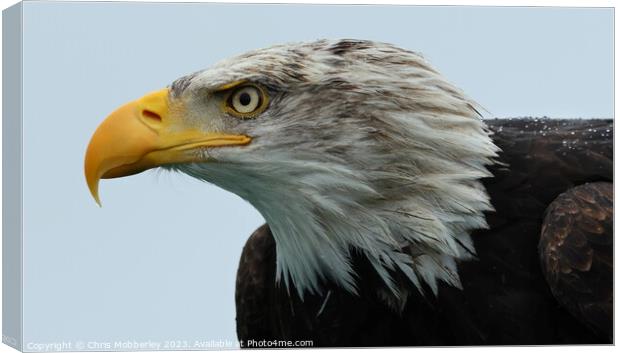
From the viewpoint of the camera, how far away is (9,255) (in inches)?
214

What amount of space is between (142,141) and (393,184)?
3.84ft

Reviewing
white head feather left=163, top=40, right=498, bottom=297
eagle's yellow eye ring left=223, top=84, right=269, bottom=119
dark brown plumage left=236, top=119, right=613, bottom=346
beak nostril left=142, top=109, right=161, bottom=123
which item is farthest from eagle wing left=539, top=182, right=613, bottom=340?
beak nostril left=142, top=109, right=161, bottom=123

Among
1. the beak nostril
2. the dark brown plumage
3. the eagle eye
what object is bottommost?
the dark brown plumage

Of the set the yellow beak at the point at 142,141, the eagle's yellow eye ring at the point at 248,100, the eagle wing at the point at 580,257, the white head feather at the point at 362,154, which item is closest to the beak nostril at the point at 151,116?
the yellow beak at the point at 142,141

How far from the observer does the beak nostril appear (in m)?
4.81

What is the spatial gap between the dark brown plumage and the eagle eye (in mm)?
912

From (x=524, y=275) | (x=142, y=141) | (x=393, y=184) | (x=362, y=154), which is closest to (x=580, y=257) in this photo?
(x=524, y=275)

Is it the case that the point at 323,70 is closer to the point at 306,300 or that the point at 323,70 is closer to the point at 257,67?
the point at 257,67

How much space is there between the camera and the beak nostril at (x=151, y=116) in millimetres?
4809

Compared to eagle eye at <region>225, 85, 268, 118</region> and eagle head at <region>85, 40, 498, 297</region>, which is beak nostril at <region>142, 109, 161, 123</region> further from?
eagle eye at <region>225, 85, 268, 118</region>

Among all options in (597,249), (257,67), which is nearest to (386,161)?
(257,67)

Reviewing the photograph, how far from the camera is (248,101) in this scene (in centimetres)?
481

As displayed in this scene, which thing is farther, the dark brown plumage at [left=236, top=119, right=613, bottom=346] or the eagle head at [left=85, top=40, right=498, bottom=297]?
the dark brown plumage at [left=236, top=119, right=613, bottom=346]

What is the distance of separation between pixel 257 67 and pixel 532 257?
1624mm
